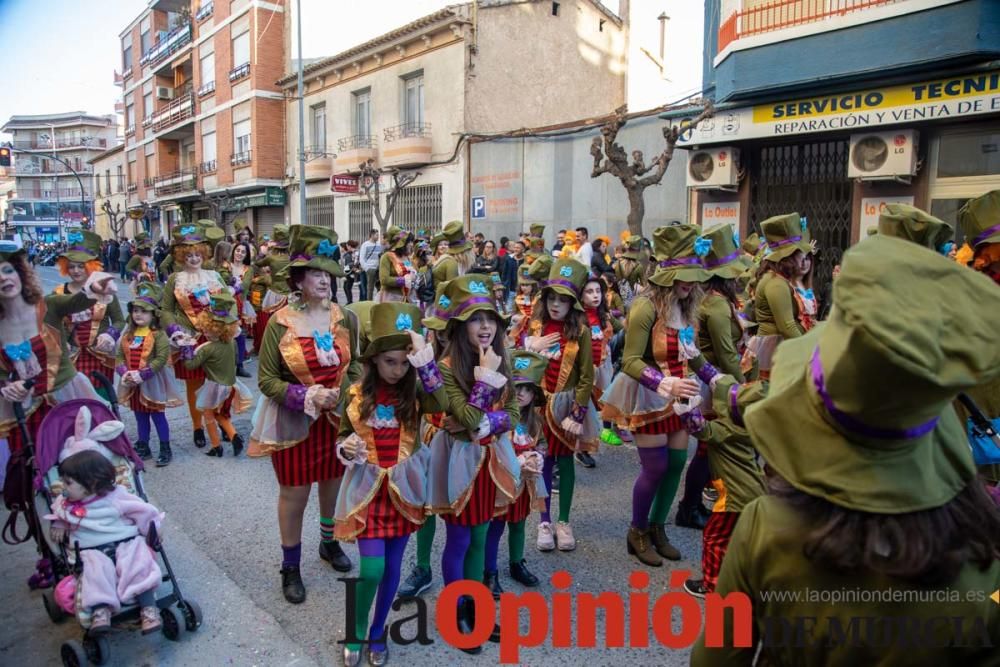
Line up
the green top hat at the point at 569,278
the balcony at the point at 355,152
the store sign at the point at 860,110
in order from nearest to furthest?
the green top hat at the point at 569,278, the store sign at the point at 860,110, the balcony at the point at 355,152

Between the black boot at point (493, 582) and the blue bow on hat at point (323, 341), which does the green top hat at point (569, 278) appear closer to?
the blue bow on hat at point (323, 341)

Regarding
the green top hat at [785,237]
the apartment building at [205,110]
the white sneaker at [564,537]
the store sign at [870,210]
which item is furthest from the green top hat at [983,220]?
the apartment building at [205,110]

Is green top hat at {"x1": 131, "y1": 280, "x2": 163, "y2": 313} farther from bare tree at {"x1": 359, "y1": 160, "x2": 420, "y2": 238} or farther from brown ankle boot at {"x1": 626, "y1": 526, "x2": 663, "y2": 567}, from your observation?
bare tree at {"x1": 359, "y1": 160, "x2": 420, "y2": 238}

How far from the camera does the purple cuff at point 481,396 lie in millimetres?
3496

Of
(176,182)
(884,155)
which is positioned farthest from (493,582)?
(176,182)

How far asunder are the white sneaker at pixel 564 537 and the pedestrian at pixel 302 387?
5.04ft

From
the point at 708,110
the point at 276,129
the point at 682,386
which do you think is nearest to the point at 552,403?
the point at 682,386

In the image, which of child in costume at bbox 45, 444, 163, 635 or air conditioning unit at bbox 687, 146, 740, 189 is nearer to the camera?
child in costume at bbox 45, 444, 163, 635

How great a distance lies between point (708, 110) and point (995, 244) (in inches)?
400

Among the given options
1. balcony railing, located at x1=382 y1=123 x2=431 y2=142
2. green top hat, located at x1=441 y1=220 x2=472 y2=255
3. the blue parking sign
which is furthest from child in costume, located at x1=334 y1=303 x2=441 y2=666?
balcony railing, located at x1=382 y1=123 x2=431 y2=142

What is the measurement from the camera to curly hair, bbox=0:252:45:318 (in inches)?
165

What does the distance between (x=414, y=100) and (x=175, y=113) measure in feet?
68.1

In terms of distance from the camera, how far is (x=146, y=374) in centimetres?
632

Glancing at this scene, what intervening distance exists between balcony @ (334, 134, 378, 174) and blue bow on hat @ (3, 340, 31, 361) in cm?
2046
